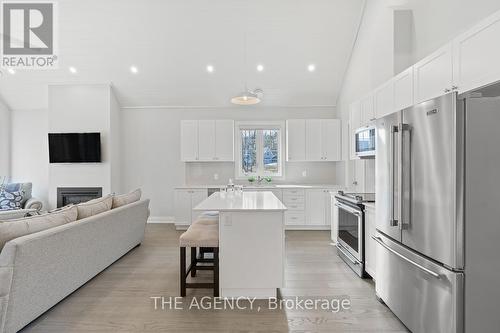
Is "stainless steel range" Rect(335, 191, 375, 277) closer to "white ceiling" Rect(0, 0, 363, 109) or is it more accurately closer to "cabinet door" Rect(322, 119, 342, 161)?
"cabinet door" Rect(322, 119, 342, 161)

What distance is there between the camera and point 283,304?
296 cm

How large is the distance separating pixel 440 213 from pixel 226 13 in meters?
4.67

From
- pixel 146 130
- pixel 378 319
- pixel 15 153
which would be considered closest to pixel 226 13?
pixel 146 130

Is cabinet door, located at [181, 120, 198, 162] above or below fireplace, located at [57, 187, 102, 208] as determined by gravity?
above

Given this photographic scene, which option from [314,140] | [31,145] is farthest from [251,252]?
[31,145]

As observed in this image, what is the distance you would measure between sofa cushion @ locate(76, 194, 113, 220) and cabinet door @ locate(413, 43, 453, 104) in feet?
12.3

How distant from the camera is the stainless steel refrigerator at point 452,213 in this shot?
1.93 meters

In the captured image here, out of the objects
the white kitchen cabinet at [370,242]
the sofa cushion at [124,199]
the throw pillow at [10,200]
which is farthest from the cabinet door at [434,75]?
the throw pillow at [10,200]

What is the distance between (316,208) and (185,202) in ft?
8.80

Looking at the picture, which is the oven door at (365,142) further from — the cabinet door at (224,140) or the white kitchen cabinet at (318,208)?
the cabinet door at (224,140)

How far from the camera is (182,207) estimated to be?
634cm

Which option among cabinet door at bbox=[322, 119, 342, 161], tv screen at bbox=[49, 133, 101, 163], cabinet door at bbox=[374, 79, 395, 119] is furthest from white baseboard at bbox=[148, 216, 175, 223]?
cabinet door at bbox=[374, 79, 395, 119]

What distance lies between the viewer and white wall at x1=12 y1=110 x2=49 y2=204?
23.6 ft

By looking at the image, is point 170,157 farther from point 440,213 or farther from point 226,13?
point 440,213
